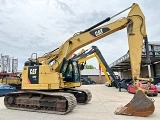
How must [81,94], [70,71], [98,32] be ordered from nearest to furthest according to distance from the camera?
1. [98,32]
2. [70,71]
3. [81,94]

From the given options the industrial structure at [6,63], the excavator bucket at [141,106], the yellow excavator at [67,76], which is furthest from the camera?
the industrial structure at [6,63]

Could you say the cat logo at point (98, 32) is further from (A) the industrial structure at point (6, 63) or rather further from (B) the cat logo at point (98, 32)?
(A) the industrial structure at point (6, 63)

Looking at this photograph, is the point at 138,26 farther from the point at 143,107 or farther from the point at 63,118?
the point at 63,118

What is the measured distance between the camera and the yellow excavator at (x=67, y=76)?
8.59m

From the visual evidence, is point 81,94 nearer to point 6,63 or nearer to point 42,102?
point 42,102

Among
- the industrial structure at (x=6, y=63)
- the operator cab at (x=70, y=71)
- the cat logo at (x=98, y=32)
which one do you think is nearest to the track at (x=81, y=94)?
the operator cab at (x=70, y=71)

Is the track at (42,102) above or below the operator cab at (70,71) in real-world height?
below

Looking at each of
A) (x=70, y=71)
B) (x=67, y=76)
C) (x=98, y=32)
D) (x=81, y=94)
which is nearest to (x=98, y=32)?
(x=98, y=32)

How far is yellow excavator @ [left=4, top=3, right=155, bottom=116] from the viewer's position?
8586 mm

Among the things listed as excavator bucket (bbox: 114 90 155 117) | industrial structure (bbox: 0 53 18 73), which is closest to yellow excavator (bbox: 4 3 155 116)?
excavator bucket (bbox: 114 90 155 117)

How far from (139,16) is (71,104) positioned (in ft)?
16.0

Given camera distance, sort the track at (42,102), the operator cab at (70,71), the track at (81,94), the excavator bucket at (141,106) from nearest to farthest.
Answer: the excavator bucket at (141,106), the track at (42,102), the operator cab at (70,71), the track at (81,94)

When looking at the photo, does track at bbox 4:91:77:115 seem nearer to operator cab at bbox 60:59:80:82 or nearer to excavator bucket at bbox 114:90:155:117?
operator cab at bbox 60:59:80:82

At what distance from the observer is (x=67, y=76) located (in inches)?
445
